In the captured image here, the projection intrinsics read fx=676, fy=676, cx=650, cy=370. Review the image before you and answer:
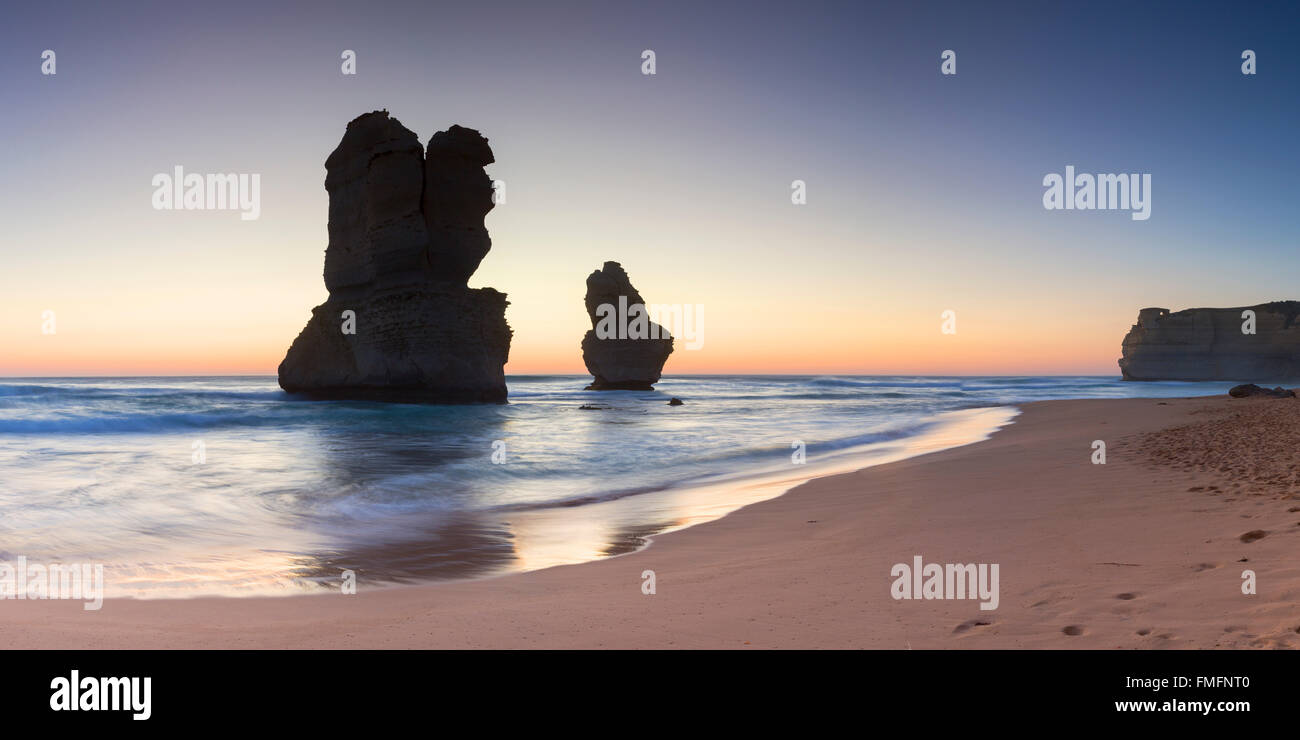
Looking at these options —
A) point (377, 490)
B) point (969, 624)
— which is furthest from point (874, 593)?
point (377, 490)

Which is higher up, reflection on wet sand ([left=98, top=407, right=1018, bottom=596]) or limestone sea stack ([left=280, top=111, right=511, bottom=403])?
limestone sea stack ([left=280, top=111, right=511, bottom=403])

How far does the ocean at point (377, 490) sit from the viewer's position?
24.8 feet

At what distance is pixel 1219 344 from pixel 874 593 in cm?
12212

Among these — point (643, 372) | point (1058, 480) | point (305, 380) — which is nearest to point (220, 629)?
point (1058, 480)

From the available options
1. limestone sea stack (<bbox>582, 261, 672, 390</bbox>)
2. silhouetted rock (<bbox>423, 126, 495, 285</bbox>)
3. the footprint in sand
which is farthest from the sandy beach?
limestone sea stack (<bbox>582, 261, 672, 390</bbox>)

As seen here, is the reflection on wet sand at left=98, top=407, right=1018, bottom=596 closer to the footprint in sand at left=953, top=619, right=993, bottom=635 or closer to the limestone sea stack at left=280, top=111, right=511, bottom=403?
the footprint in sand at left=953, top=619, right=993, bottom=635

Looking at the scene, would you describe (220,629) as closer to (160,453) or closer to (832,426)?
(160,453)

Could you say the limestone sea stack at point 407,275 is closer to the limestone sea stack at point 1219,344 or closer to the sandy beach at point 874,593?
the sandy beach at point 874,593

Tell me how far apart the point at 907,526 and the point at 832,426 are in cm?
2189

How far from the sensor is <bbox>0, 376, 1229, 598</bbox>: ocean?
757 centimetres

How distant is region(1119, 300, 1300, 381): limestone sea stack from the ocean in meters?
90.7

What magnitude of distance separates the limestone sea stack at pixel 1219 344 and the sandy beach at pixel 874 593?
11141 centimetres
